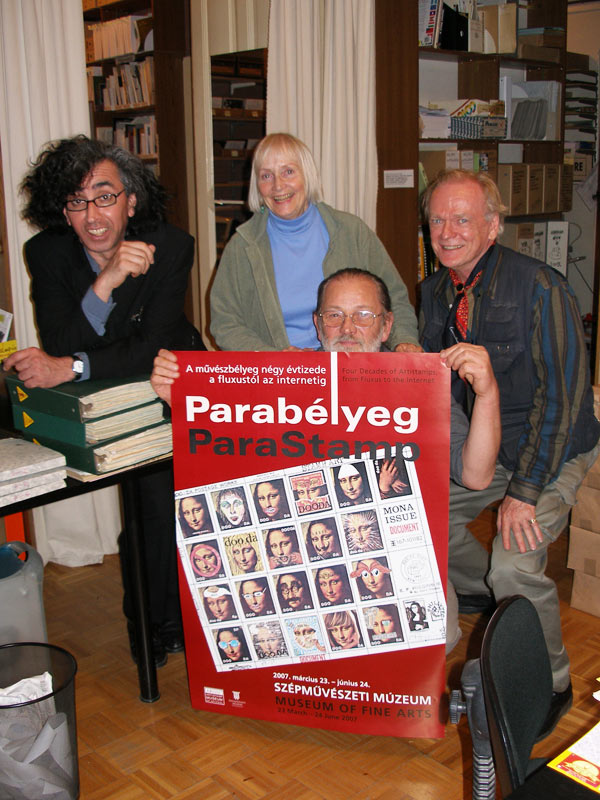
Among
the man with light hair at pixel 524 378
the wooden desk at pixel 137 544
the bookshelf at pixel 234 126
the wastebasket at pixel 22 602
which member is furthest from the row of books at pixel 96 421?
the bookshelf at pixel 234 126

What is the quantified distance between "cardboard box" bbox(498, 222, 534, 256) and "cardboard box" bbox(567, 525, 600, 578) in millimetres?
2737

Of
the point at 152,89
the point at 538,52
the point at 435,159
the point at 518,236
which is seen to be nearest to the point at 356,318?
the point at 435,159

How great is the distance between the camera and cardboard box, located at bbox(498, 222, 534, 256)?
514 centimetres

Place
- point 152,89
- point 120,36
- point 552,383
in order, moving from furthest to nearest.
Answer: point 120,36 → point 152,89 → point 552,383

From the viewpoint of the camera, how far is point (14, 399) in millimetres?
2217

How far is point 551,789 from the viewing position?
1000mm

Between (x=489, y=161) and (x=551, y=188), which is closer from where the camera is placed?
(x=489, y=161)

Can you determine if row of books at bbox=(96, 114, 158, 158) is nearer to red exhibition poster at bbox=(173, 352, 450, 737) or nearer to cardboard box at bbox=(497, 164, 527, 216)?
cardboard box at bbox=(497, 164, 527, 216)

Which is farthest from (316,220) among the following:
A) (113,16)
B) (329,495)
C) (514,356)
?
(113,16)

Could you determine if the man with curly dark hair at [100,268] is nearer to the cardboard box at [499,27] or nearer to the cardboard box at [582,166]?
the cardboard box at [499,27]

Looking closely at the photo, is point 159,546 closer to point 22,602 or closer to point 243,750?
point 22,602

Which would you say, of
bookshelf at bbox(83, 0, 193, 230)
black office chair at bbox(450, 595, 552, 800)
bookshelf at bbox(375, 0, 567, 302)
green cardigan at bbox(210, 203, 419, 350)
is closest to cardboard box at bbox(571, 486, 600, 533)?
green cardigan at bbox(210, 203, 419, 350)

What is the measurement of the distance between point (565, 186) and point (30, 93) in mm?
3915

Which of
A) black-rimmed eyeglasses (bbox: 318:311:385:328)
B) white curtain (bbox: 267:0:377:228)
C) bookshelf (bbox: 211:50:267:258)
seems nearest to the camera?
black-rimmed eyeglasses (bbox: 318:311:385:328)
